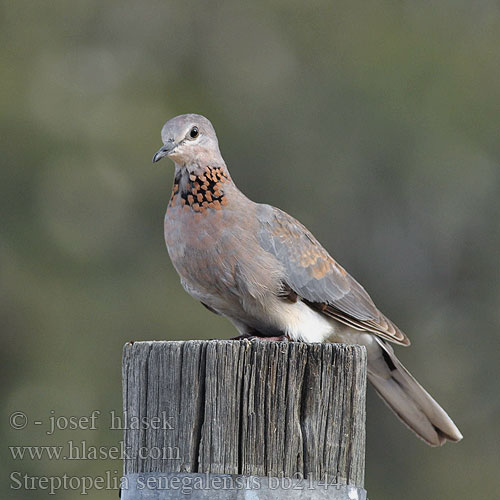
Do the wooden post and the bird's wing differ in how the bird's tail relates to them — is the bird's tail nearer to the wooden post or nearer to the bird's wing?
the bird's wing

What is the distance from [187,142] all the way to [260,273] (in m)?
0.70

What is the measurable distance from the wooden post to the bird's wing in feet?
5.36

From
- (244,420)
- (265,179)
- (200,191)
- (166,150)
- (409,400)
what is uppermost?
(265,179)

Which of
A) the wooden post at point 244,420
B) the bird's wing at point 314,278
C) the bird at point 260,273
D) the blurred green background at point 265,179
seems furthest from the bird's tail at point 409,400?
the blurred green background at point 265,179

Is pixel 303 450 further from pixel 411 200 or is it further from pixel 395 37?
pixel 395 37

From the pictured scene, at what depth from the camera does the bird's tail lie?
473 cm

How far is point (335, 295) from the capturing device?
16.5 feet

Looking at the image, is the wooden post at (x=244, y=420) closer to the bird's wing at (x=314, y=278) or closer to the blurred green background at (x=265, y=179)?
the bird's wing at (x=314, y=278)

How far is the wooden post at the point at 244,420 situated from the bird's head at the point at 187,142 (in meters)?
1.71

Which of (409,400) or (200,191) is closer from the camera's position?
(200,191)

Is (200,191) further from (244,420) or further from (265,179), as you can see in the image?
(265,179)

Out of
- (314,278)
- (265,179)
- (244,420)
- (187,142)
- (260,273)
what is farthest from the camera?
(265,179)

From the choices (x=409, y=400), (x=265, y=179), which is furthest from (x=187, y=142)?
(x=265, y=179)

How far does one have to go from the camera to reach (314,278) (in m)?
4.98
